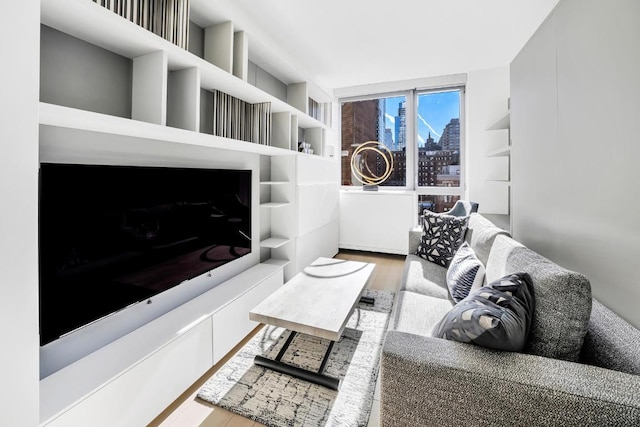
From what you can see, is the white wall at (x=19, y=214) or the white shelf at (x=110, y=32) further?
the white shelf at (x=110, y=32)

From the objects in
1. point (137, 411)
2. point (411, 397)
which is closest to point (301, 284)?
point (137, 411)

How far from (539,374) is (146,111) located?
1.89 m

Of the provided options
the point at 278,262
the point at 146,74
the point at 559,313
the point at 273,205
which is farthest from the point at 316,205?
the point at 559,313

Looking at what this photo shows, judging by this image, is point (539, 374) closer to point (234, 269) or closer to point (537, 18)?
point (234, 269)

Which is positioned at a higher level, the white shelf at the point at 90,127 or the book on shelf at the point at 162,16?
the book on shelf at the point at 162,16

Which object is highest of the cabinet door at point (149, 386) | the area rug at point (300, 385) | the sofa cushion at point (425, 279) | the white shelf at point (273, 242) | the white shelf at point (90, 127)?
the white shelf at point (90, 127)

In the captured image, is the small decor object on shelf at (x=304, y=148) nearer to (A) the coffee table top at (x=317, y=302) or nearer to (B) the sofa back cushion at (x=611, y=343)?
(A) the coffee table top at (x=317, y=302)

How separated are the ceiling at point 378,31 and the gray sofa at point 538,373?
2.20 m

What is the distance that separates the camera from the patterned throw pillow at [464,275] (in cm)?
169

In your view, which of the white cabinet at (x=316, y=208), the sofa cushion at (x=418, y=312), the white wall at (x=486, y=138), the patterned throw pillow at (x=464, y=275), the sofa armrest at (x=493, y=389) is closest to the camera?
the sofa armrest at (x=493, y=389)

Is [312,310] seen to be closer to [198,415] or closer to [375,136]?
[198,415]

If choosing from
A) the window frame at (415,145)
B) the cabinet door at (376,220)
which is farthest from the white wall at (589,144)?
the window frame at (415,145)

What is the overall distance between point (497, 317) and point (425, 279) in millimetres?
1372

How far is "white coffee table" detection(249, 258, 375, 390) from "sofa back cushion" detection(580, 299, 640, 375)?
1.00 meters
